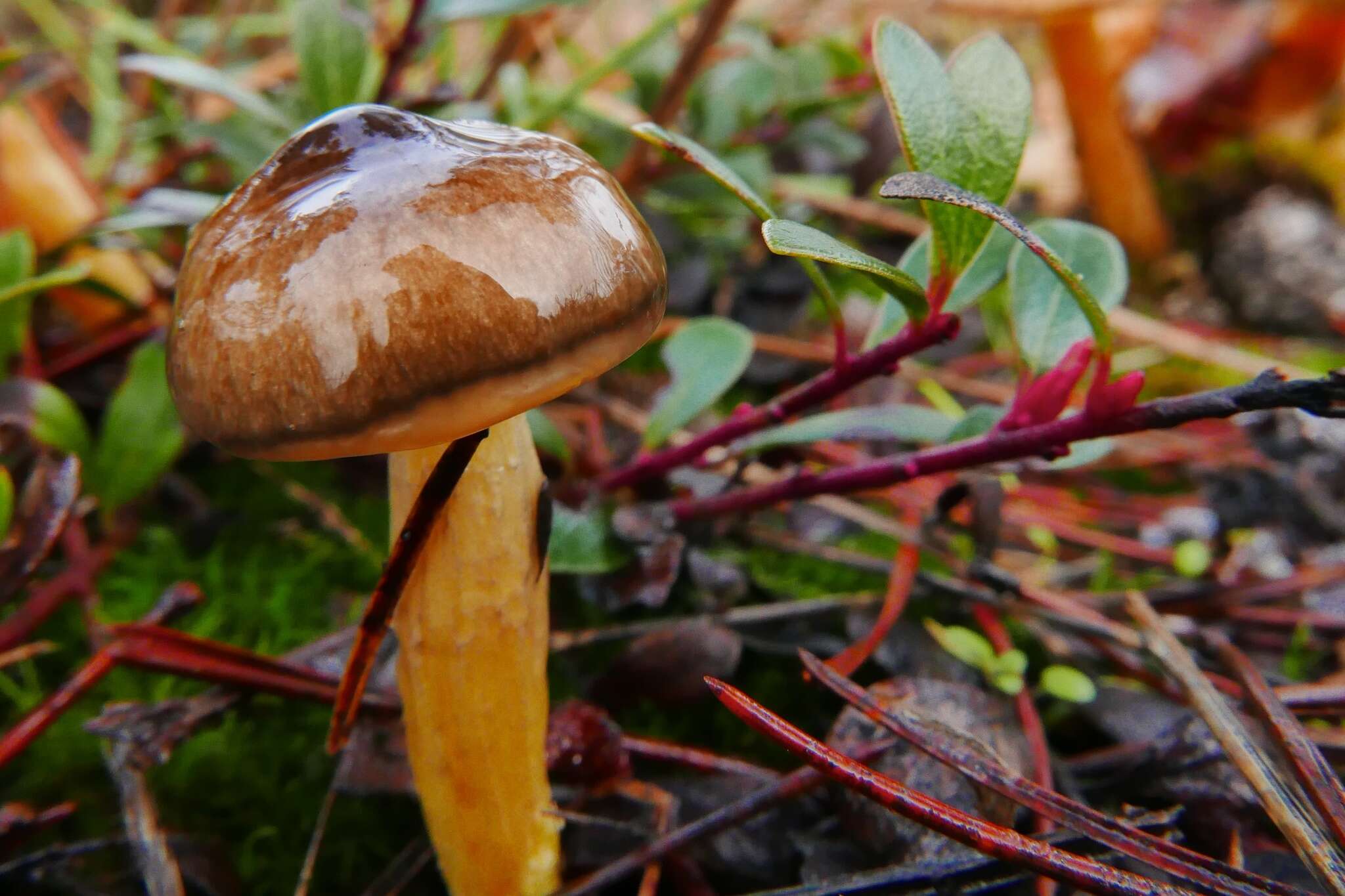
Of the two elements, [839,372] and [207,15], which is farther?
[207,15]

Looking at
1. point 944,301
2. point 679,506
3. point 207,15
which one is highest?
point 207,15

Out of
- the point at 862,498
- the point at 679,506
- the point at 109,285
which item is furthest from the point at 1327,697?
the point at 109,285

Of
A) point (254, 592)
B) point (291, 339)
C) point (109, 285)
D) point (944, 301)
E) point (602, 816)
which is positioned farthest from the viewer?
point (109, 285)

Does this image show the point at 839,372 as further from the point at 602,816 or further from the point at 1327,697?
the point at 1327,697

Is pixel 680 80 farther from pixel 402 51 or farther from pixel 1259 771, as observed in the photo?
pixel 1259 771

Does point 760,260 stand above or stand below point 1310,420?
above

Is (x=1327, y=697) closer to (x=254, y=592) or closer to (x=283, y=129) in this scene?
(x=254, y=592)

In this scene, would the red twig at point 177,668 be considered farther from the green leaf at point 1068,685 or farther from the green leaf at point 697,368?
the green leaf at point 1068,685

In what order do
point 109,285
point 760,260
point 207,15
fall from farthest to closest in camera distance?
point 207,15
point 760,260
point 109,285
